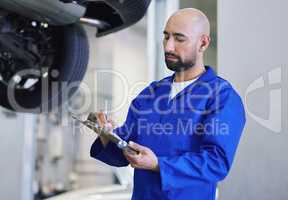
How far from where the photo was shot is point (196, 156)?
1021 millimetres

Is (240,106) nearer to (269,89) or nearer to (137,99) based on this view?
(137,99)

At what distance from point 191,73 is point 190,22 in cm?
14

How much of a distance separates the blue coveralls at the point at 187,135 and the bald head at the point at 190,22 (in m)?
0.13

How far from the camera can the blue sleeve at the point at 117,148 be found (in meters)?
1.21

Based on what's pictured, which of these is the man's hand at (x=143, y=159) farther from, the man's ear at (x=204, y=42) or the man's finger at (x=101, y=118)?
the man's ear at (x=204, y=42)

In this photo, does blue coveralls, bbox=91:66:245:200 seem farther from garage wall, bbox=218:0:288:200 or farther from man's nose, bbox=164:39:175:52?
garage wall, bbox=218:0:288:200

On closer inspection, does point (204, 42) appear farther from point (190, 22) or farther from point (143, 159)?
point (143, 159)

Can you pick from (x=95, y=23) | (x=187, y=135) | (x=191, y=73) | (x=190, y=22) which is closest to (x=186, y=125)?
(x=187, y=135)

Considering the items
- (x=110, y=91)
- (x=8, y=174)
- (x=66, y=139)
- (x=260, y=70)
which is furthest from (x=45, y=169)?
(x=260, y=70)

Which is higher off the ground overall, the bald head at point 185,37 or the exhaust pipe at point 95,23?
the exhaust pipe at point 95,23

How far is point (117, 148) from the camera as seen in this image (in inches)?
47.2

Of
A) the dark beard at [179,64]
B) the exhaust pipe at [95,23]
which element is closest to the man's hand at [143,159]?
the dark beard at [179,64]

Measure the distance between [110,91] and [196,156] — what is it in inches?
153

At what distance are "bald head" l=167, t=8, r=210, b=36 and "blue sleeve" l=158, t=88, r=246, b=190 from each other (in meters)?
0.19
